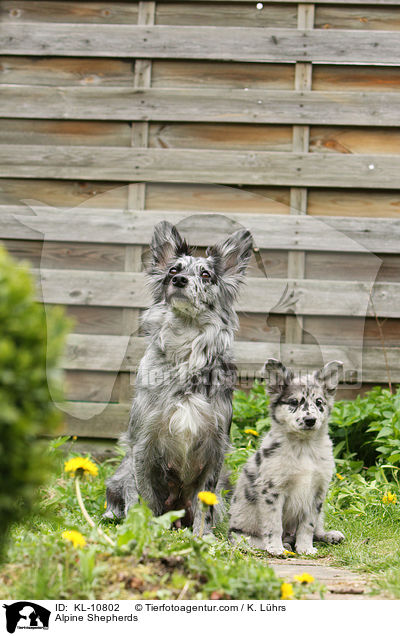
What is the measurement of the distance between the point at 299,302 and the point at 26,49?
3.18m

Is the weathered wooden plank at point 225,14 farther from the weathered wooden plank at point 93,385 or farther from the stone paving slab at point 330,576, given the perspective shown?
the stone paving slab at point 330,576

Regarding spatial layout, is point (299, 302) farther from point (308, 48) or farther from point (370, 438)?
point (308, 48)

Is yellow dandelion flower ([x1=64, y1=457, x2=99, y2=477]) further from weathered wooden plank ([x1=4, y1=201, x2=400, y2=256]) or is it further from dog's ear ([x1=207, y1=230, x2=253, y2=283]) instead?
weathered wooden plank ([x1=4, y1=201, x2=400, y2=256])

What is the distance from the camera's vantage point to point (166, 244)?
3.49m

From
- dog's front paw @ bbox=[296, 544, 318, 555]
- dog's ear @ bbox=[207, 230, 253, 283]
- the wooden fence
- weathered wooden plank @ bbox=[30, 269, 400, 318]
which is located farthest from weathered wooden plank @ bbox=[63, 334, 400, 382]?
dog's front paw @ bbox=[296, 544, 318, 555]

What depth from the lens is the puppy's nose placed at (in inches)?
128

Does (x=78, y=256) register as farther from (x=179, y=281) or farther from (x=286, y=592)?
(x=286, y=592)

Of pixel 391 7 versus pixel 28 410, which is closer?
pixel 28 410

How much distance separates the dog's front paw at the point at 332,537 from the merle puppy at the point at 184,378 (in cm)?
63

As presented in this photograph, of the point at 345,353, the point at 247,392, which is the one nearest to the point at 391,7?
the point at 345,353

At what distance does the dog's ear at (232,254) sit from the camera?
11.4ft

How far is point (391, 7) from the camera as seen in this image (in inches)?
197
